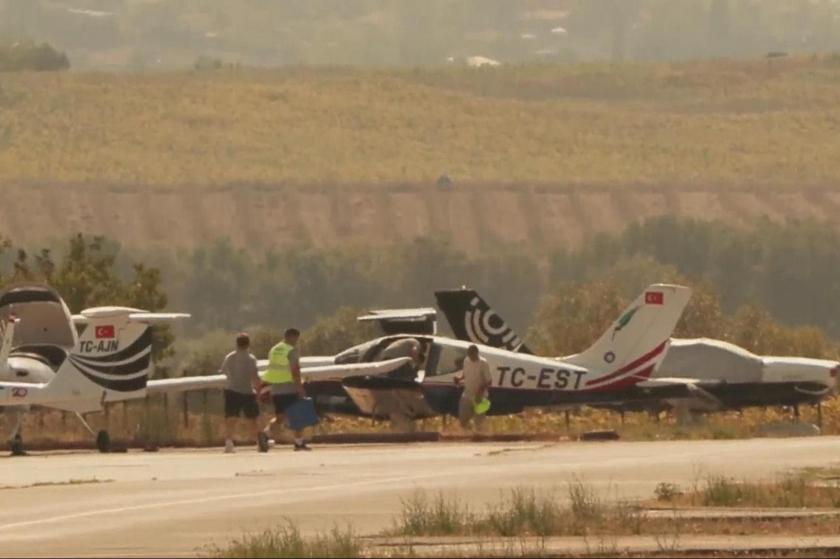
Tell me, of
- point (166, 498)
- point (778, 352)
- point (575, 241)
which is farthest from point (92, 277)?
point (575, 241)

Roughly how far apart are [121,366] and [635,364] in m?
8.74

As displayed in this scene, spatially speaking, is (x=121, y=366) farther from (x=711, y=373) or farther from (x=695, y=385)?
(x=711, y=373)

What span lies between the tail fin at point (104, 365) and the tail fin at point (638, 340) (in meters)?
7.62

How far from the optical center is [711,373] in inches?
1805

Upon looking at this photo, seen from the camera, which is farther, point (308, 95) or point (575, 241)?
point (308, 95)

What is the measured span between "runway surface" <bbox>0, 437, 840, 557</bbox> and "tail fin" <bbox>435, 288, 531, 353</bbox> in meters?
10.1

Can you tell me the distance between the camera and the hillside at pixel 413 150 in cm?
12812

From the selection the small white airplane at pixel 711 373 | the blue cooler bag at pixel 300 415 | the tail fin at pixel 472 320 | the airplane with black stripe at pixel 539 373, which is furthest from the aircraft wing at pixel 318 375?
the blue cooler bag at pixel 300 415

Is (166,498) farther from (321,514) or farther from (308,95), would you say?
(308,95)

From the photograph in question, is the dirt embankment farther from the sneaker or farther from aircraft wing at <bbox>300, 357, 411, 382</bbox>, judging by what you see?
the sneaker

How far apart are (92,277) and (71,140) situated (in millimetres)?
108550

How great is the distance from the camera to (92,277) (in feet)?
192

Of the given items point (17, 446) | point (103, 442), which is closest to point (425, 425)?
point (103, 442)

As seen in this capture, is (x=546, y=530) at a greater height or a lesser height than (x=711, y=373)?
greater
